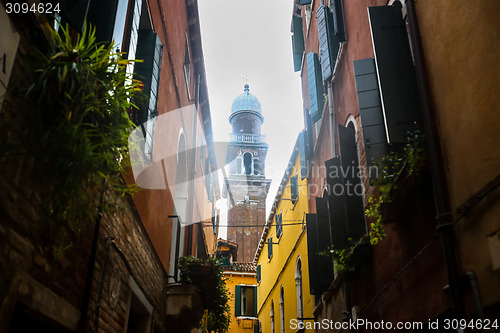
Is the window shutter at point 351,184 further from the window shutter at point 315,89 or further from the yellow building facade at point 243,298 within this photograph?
the yellow building facade at point 243,298

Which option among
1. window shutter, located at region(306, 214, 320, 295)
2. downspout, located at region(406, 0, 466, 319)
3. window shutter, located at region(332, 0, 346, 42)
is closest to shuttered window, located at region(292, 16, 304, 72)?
window shutter, located at region(332, 0, 346, 42)

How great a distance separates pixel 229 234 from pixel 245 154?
7530 millimetres

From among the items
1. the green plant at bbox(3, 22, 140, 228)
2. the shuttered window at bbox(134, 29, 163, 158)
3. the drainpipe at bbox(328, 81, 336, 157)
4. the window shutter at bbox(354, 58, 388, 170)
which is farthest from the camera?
the drainpipe at bbox(328, 81, 336, 157)

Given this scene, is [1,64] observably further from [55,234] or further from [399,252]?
[399,252]

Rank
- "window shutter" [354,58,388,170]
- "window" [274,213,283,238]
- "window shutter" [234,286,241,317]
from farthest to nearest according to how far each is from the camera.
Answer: "window shutter" [234,286,241,317]
"window" [274,213,283,238]
"window shutter" [354,58,388,170]

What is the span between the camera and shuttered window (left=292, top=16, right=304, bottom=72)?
1392cm

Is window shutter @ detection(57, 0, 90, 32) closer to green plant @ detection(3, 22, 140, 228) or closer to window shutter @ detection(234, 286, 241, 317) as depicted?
green plant @ detection(3, 22, 140, 228)

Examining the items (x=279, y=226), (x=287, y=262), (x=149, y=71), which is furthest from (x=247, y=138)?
(x=149, y=71)

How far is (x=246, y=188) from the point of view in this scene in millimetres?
40125

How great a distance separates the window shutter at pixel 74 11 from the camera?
3.12 m

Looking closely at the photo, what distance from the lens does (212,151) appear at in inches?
596

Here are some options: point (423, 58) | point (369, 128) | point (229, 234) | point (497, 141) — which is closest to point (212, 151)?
point (369, 128)

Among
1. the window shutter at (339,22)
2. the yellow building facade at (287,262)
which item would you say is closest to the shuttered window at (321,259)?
the yellow building facade at (287,262)

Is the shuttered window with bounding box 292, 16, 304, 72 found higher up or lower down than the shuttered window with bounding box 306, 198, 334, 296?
higher up
